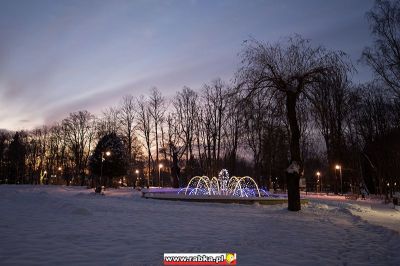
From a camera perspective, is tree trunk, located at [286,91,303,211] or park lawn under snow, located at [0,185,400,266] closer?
park lawn under snow, located at [0,185,400,266]

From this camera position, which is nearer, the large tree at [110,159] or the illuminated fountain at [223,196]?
the illuminated fountain at [223,196]

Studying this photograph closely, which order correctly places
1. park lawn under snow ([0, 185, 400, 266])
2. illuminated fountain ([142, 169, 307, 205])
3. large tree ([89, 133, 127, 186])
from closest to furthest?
park lawn under snow ([0, 185, 400, 266])
illuminated fountain ([142, 169, 307, 205])
large tree ([89, 133, 127, 186])

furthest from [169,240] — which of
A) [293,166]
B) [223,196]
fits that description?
[223,196]

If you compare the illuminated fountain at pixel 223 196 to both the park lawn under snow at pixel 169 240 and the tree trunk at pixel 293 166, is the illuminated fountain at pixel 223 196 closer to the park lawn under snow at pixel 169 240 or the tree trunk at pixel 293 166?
the tree trunk at pixel 293 166

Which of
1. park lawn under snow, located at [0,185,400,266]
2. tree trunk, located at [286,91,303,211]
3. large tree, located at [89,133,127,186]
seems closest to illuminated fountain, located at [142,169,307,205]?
tree trunk, located at [286,91,303,211]

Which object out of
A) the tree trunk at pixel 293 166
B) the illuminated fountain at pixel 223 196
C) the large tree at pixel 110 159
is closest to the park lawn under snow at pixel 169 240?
the tree trunk at pixel 293 166

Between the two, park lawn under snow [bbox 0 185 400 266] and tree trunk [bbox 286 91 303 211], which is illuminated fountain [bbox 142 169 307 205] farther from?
park lawn under snow [bbox 0 185 400 266]

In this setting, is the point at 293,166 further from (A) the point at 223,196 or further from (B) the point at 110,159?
(B) the point at 110,159

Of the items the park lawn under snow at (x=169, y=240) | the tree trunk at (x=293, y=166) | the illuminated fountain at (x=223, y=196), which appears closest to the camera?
the park lawn under snow at (x=169, y=240)

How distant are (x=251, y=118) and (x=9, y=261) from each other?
1468 centimetres

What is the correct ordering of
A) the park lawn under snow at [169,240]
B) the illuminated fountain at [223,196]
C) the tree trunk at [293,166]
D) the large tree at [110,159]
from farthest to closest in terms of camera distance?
the large tree at [110,159] → the illuminated fountain at [223,196] → the tree trunk at [293,166] → the park lawn under snow at [169,240]

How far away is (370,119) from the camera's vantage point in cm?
4816

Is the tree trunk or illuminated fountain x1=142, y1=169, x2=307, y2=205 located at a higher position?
the tree trunk

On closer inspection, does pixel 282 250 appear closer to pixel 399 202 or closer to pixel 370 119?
pixel 399 202
